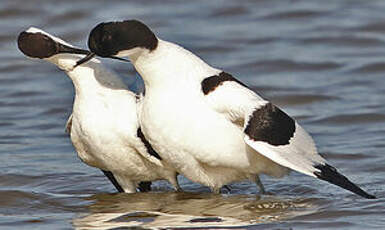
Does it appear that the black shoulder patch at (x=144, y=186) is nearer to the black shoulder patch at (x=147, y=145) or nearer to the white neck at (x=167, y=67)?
the black shoulder patch at (x=147, y=145)

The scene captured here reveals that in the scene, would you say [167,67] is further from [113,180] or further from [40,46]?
[113,180]

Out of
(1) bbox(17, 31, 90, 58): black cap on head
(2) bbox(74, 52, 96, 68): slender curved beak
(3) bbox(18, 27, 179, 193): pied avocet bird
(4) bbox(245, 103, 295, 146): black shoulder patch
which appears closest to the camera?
(4) bbox(245, 103, 295, 146): black shoulder patch

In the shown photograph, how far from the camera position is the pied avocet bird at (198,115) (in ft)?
32.4

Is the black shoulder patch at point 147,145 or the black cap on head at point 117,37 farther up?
the black cap on head at point 117,37

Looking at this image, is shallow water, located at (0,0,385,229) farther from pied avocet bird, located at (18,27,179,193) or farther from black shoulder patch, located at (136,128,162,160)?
black shoulder patch, located at (136,128,162,160)

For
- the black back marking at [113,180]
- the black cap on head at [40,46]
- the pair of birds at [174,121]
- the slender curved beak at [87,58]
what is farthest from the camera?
the black back marking at [113,180]

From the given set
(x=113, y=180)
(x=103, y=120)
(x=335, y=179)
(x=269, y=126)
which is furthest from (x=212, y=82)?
(x=113, y=180)

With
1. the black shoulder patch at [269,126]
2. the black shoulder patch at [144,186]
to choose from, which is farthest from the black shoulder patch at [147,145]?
the black shoulder patch at [144,186]

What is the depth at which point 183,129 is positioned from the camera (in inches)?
391

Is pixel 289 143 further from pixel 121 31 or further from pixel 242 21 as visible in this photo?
pixel 242 21

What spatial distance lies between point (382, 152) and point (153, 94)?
3.43 meters

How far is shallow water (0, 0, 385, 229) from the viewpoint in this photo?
34.1 feet

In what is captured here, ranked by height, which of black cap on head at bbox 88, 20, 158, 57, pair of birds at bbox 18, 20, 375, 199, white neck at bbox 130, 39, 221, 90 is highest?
black cap on head at bbox 88, 20, 158, 57

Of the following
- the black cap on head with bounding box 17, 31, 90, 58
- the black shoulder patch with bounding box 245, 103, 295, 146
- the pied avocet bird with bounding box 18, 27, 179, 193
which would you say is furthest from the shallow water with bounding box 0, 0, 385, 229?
the black cap on head with bounding box 17, 31, 90, 58
